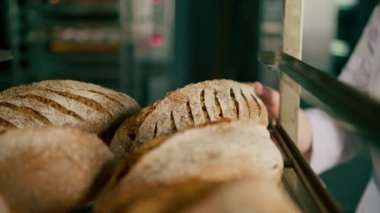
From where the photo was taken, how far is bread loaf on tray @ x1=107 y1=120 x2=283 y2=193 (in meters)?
0.39

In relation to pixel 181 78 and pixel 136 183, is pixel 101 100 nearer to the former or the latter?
pixel 136 183

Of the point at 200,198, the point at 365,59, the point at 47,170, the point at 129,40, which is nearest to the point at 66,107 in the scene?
the point at 47,170

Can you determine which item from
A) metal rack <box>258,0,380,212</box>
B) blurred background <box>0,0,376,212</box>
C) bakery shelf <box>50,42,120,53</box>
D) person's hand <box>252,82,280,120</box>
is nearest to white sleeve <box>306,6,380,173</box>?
person's hand <box>252,82,280,120</box>

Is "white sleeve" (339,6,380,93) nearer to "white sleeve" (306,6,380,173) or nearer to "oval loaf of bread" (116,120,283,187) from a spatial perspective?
"white sleeve" (306,6,380,173)

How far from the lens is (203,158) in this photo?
40 centimetres

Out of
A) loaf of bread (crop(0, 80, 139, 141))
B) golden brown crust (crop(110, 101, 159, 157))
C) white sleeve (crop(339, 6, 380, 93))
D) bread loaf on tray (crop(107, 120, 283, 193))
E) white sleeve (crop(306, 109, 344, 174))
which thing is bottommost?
white sleeve (crop(306, 109, 344, 174))

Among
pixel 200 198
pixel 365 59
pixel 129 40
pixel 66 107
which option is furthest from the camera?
pixel 129 40

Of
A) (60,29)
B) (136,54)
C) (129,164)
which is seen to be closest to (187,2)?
(136,54)

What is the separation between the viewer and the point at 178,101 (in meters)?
0.61

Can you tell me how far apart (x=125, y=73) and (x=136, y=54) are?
11 centimetres

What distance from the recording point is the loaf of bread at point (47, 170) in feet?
1.42

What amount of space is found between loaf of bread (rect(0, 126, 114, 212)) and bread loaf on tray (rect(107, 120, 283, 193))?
4 cm

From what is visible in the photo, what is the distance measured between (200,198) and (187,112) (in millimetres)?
247

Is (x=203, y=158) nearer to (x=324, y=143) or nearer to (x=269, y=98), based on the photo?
(x=269, y=98)
